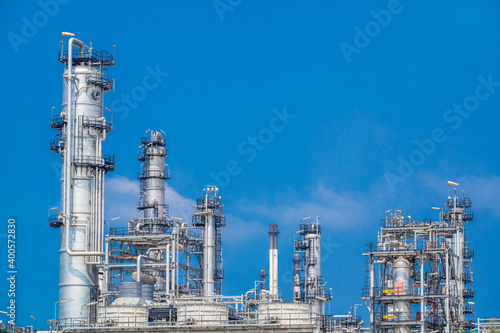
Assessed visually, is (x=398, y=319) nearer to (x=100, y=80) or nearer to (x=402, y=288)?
(x=402, y=288)

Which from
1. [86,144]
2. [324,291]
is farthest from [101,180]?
[324,291]

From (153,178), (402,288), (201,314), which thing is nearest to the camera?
(201,314)

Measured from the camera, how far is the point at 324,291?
4596 inches

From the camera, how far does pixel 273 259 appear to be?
444 feet

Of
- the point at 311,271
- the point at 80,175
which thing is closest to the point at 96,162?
the point at 80,175

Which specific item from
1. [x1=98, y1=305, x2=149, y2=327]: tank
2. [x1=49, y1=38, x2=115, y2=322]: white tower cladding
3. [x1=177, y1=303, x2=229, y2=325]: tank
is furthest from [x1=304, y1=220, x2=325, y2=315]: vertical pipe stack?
[x1=98, y1=305, x2=149, y2=327]: tank

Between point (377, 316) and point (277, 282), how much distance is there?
1810 inches

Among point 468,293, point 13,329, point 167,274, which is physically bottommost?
point 13,329

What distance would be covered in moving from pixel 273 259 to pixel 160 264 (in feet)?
162

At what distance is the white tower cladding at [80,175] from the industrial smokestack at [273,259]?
89.3ft

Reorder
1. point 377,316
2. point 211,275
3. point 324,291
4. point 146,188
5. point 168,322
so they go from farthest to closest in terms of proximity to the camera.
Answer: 1. point 324,291
2. point 146,188
3. point 211,275
4. point 377,316
5. point 168,322

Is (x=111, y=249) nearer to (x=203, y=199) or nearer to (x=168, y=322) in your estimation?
(x=203, y=199)

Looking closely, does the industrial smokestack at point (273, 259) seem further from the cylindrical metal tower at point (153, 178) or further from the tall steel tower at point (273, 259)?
the cylindrical metal tower at point (153, 178)

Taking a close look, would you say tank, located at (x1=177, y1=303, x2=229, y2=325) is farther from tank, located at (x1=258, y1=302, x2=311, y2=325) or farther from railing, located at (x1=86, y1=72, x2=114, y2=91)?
railing, located at (x1=86, y1=72, x2=114, y2=91)
